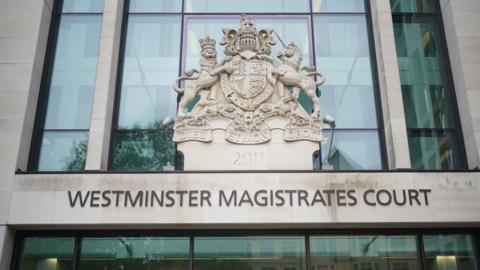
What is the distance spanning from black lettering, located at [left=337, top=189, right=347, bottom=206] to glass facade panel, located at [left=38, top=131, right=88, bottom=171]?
280 inches

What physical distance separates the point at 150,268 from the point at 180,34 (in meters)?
7.42

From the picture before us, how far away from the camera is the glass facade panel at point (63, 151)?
15.2m

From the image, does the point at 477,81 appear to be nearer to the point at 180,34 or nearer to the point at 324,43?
the point at 324,43

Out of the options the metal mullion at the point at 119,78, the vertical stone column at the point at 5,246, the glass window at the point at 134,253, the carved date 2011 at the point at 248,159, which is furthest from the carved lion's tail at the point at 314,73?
the vertical stone column at the point at 5,246

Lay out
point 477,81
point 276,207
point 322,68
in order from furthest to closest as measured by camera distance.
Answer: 1. point 322,68
2. point 477,81
3. point 276,207

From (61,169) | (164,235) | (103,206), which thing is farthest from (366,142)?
(61,169)

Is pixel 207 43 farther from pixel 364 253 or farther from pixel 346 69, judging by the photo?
pixel 364 253

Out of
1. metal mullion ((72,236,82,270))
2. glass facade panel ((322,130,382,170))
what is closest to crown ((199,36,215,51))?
glass facade panel ((322,130,382,170))

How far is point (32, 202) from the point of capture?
13.6m

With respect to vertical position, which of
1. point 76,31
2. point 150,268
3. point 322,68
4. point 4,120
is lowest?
point 150,268

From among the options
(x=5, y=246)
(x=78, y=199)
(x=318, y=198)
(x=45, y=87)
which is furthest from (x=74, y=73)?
(x=318, y=198)

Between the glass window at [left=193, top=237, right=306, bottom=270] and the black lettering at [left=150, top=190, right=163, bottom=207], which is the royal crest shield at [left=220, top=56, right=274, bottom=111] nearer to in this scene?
the black lettering at [left=150, top=190, right=163, bottom=207]

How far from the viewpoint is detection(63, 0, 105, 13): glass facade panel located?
17344 mm

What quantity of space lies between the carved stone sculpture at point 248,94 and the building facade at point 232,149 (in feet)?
2.02
